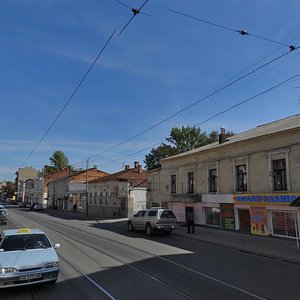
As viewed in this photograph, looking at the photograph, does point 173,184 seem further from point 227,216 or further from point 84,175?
point 84,175

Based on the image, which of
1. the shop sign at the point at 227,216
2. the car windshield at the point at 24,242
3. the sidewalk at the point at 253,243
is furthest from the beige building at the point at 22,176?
the car windshield at the point at 24,242

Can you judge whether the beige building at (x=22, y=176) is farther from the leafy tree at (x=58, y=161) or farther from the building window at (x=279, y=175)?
the building window at (x=279, y=175)

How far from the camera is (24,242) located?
32.7 ft

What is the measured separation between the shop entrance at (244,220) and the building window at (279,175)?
322cm

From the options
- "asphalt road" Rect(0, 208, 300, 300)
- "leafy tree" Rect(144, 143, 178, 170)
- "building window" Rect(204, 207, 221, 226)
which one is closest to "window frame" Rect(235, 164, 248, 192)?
"building window" Rect(204, 207, 221, 226)

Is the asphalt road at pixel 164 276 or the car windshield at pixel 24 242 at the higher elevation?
the car windshield at pixel 24 242

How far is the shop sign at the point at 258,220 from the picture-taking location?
874 inches

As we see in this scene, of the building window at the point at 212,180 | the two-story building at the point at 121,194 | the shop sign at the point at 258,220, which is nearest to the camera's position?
the shop sign at the point at 258,220

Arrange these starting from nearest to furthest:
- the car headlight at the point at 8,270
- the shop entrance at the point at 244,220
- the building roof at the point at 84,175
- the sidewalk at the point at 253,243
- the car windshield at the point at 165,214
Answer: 1. the car headlight at the point at 8,270
2. the sidewalk at the point at 253,243
3. the shop entrance at the point at 244,220
4. the car windshield at the point at 165,214
5. the building roof at the point at 84,175

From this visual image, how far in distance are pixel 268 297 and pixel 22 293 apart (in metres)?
5.98

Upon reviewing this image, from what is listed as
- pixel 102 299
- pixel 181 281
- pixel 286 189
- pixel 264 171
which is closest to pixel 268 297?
pixel 181 281

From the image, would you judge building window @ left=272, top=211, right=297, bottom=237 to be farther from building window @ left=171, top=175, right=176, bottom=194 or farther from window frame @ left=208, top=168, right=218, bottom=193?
building window @ left=171, top=175, right=176, bottom=194

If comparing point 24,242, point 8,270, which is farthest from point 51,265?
point 24,242

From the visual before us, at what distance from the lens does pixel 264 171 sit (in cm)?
2291
